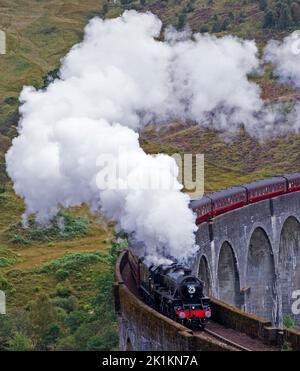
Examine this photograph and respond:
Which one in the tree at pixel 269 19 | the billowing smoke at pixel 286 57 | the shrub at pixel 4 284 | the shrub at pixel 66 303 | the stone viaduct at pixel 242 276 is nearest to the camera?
the stone viaduct at pixel 242 276

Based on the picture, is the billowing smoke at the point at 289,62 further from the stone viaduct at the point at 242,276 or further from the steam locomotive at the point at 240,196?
the stone viaduct at the point at 242,276

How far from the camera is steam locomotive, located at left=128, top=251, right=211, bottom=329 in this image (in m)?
31.0

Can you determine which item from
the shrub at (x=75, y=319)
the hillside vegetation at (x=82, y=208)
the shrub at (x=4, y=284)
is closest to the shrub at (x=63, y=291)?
the hillside vegetation at (x=82, y=208)

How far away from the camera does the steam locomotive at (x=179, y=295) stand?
3100 cm

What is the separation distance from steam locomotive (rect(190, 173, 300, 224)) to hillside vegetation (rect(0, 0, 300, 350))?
4.51 m

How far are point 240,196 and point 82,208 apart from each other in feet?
105

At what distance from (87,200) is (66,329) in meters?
20.6

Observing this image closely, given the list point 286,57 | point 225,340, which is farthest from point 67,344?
point 286,57

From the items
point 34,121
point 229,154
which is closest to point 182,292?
point 34,121

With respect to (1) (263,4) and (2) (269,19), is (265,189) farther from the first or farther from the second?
(1) (263,4)

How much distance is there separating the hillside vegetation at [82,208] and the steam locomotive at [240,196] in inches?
178

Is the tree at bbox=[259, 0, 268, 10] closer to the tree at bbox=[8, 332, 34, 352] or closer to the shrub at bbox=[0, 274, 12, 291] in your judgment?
the shrub at bbox=[0, 274, 12, 291]

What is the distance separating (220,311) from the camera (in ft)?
110
